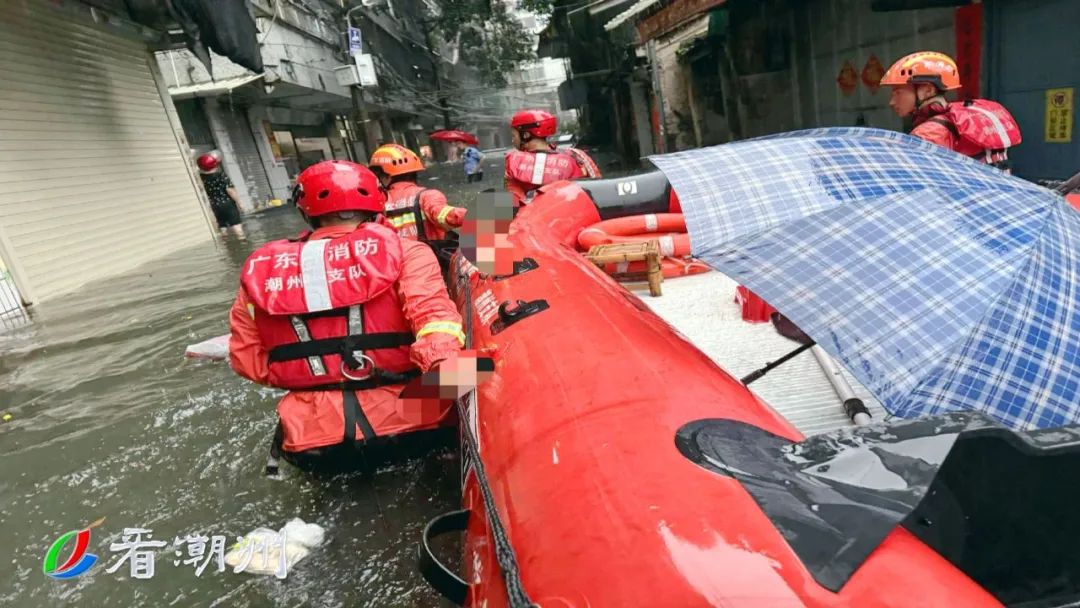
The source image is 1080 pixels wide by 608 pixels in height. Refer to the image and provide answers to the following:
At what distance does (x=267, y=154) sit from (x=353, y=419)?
55.9 ft

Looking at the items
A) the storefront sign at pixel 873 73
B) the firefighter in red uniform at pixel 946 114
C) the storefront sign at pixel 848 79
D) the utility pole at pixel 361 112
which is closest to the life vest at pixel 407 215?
the firefighter in red uniform at pixel 946 114

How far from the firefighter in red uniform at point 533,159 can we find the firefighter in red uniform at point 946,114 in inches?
103

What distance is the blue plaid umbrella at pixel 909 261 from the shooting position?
140 centimetres

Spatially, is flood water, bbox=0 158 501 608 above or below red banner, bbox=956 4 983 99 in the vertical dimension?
below

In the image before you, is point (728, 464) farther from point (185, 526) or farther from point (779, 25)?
point (779, 25)

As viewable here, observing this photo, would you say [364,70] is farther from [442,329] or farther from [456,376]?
[456,376]

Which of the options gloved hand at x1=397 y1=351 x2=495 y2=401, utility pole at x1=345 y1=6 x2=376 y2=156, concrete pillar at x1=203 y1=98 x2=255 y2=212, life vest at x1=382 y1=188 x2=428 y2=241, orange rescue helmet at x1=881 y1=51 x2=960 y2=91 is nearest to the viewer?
gloved hand at x1=397 y1=351 x2=495 y2=401

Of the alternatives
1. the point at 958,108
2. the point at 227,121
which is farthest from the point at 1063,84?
the point at 227,121

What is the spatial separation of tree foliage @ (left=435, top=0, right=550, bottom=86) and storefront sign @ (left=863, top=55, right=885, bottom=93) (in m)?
23.4

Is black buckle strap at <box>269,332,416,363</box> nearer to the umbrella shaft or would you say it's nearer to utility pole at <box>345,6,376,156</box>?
the umbrella shaft

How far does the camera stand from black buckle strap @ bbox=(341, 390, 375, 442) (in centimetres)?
248

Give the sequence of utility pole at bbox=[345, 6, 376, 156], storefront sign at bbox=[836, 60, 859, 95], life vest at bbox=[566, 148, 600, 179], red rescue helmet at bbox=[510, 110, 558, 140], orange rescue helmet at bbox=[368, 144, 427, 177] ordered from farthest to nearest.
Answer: utility pole at bbox=[345, 6, 376, 156]
storefront sign at bbox=[836, 60, 859, 95]
life vest at bbox=[566, 148, 600, 179]
red rescue helmet at bbox=[510, 110, 558, 140]
orange rescue helmet at bbox=[368, 144, 427, 177]

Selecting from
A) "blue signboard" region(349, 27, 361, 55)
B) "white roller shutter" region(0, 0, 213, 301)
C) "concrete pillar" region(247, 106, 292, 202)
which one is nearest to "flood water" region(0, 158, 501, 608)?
"white roller shutter" region(0, 0, 213, 301)

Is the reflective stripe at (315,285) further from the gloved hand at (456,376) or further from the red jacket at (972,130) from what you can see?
the red jacket at (972,130)
